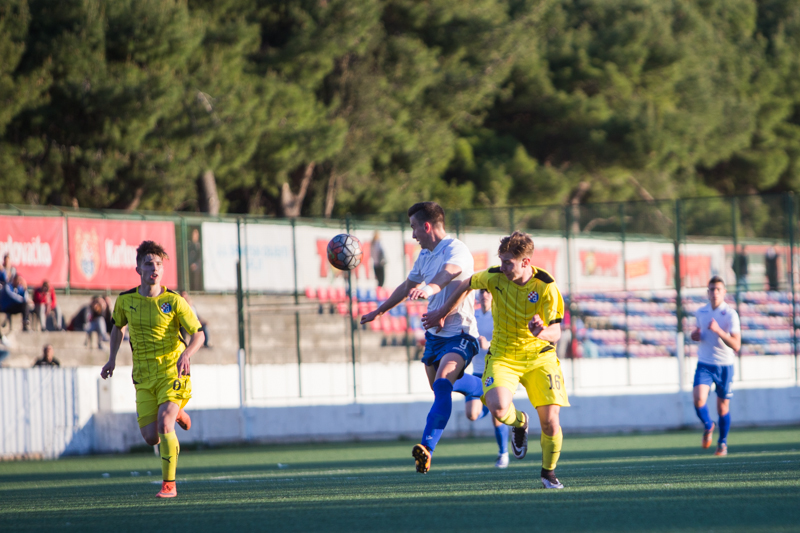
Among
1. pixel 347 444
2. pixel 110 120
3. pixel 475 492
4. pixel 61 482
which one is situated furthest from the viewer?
pixel 110 120

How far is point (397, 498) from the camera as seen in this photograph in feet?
23.8

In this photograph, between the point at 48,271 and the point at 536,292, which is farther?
the point at 48,271

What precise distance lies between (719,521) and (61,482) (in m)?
7.02

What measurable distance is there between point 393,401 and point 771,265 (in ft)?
29.8

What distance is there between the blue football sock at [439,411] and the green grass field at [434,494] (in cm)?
45

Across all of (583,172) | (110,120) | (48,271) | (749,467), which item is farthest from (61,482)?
(583,172)

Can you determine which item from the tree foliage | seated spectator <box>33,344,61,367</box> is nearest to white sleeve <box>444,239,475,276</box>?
seated spectator <box>33,344,61,367</box>

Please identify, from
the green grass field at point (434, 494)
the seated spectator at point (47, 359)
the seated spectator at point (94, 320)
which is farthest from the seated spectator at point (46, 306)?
the green grass field at point (434, 494)

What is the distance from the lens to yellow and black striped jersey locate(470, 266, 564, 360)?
6.94 metres

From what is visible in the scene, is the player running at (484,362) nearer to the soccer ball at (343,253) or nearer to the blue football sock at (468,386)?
the soccer ball at (343,253)

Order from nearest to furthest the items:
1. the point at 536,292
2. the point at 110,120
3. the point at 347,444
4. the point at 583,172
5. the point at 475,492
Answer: the point at 536,292, the point at 475,492, the point at 347,444, the point at 110,120, the point at 583,172

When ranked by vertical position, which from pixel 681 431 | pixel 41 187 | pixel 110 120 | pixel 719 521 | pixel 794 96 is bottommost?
pixel 681 431

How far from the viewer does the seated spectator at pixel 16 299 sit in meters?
19.2

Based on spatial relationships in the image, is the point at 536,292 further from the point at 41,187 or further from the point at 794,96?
the point at 794,96
